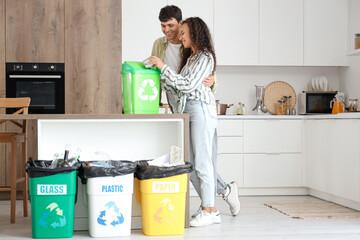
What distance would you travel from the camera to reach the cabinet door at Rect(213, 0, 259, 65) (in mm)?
5781

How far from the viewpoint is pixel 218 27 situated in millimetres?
5773

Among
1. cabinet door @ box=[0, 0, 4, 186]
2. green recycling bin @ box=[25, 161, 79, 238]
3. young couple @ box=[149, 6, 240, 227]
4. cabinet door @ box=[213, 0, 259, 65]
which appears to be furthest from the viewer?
cabinet door @ box=[213, 0, 259, 65]

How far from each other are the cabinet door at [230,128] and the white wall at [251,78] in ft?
2.28

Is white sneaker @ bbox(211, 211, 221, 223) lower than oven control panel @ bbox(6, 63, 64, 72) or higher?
lower

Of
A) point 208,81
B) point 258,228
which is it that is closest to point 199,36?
point 208,81

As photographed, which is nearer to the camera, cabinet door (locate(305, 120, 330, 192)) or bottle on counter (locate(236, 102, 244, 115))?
cabinet door (locate(305, 120, 330, 192))

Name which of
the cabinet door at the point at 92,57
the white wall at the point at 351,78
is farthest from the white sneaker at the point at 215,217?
the white wall at the point at 351,78

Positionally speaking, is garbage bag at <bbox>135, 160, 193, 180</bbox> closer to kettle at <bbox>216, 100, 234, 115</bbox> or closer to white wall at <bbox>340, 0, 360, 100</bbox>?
kettle at <bbox>216, 100, 234, 115</bbox>

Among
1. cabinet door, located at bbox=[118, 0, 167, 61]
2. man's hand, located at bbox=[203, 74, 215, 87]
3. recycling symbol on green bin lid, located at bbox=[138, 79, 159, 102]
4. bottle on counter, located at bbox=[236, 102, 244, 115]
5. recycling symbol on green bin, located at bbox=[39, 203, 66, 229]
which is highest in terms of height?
cabinet door, located at bbox=[118, 0, 167, 61]

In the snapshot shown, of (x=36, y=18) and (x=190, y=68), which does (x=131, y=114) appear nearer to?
(x=190, y=68)

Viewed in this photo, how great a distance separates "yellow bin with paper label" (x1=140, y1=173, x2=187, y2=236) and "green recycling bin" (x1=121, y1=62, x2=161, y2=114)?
0.50 metres

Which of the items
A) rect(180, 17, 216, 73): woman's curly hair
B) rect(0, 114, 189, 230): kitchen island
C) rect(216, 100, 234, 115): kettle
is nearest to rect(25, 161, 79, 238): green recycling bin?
rect(0, 114, 189, 230): kitchen island

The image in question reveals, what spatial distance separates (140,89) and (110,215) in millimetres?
806

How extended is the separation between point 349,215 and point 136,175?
1793 millimetres
